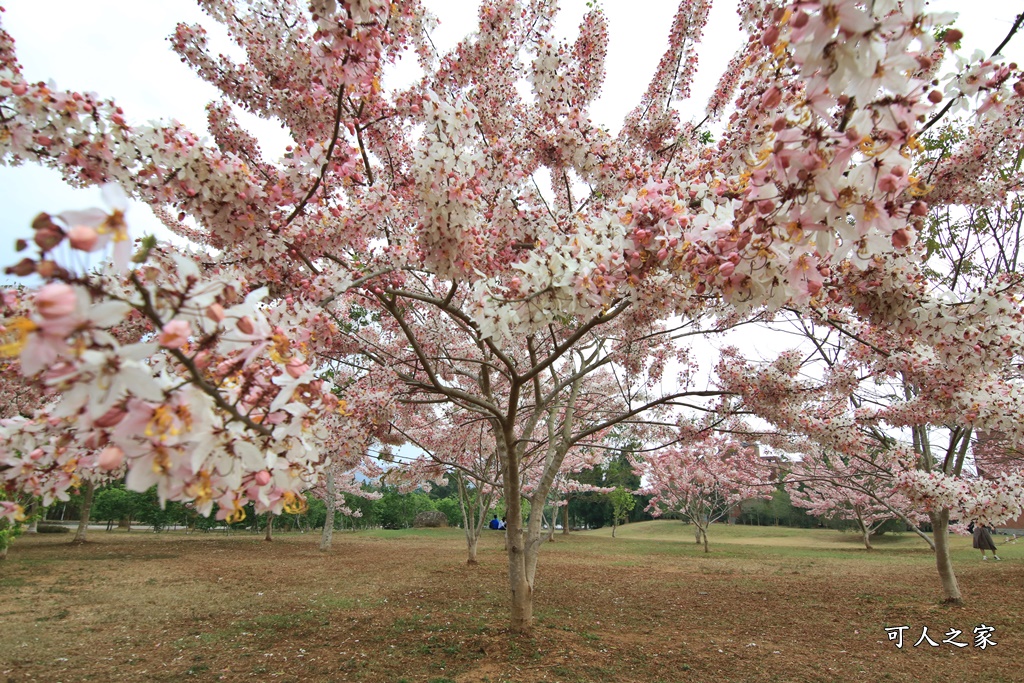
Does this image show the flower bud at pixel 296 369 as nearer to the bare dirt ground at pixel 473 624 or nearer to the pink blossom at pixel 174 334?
the pink blossom at pixel 174 334

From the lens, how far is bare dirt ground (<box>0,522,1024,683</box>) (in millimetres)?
4426

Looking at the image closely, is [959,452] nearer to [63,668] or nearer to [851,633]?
[851,633]

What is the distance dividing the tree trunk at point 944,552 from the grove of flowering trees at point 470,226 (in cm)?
137

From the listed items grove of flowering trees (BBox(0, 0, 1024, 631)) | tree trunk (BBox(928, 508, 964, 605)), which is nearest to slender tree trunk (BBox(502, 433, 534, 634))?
grove of flowering trees (BBox(0, 0, 1024, 631))

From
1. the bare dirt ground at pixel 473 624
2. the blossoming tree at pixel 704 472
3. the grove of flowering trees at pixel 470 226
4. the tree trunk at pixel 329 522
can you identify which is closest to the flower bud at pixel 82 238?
the grove of flowering trees at pixel 470 226

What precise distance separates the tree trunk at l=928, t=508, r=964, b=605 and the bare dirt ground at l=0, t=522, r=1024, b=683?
284mm

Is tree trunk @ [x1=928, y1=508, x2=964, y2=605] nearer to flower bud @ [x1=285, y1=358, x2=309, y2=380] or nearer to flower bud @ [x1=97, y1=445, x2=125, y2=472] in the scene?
flower bud @ [x1=285, y1=358, x2=309, y2=380]

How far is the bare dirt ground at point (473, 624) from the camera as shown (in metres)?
4.43

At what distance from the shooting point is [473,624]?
19.3 ft

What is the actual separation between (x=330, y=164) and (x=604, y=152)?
2.45 meters

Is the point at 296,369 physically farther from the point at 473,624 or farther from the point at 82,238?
the point at 473,624

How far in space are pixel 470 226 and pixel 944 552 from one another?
8.05 meters

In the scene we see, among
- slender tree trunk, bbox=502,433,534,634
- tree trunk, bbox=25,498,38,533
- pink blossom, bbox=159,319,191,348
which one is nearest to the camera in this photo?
pink blossom, bbox=159,319,191,348

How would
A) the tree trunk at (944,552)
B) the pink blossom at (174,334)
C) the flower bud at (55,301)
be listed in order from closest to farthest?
1. the flower bud at (55,301)
2. the pink blossom at (174,334)
3. the tree trunk at (944,552)
